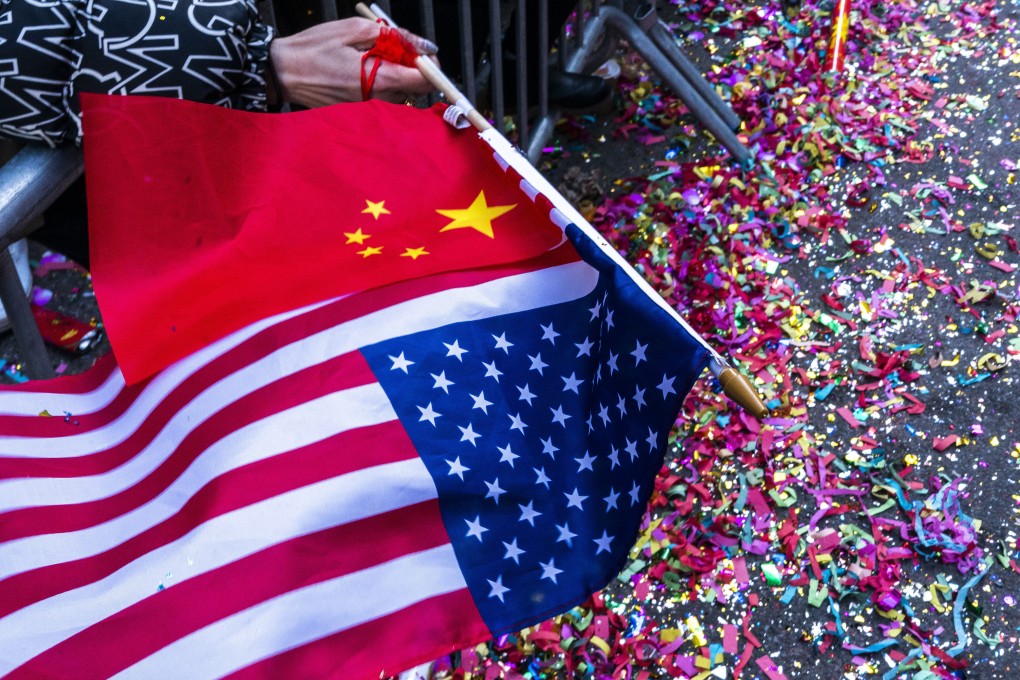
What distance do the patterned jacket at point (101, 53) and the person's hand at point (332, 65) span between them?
163mm

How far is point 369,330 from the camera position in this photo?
1.74 meters

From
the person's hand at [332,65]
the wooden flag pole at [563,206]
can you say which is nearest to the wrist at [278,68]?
the person's hand at [332,65]

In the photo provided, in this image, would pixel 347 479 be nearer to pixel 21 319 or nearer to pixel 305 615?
pixel 305 615

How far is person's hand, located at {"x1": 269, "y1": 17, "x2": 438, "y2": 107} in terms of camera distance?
1.92m

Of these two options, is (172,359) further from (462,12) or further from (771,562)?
(771,562)

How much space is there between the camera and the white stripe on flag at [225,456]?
1.56 metres

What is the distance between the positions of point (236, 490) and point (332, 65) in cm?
92

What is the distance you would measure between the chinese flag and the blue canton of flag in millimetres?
185

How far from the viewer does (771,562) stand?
9.57ft

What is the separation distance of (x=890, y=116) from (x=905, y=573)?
101 inches

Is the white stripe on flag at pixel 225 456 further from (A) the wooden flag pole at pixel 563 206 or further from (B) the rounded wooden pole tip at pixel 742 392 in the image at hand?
(B) the rounded wooden pole tip at pixel 742 392

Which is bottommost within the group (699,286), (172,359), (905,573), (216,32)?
(905,573)

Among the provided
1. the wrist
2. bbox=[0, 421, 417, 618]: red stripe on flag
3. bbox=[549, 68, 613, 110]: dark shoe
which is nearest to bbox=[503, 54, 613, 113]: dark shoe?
bbox=[549, 68, 613, 110]: dark shoe

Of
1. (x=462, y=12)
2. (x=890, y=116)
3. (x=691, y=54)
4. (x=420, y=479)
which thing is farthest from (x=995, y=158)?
(x=420, y=479)
